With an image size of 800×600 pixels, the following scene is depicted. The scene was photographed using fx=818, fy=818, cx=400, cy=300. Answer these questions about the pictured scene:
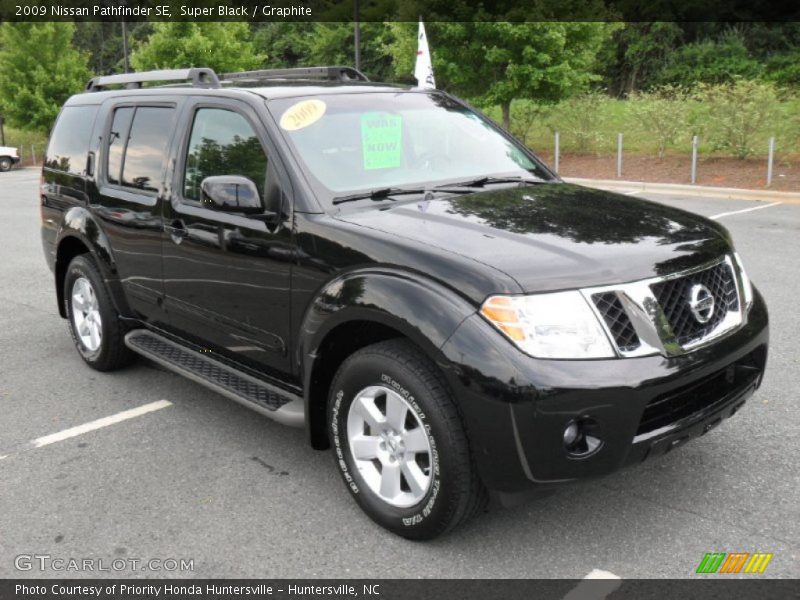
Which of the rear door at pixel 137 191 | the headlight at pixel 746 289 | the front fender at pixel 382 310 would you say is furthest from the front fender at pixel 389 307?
the rear door at pixel 137 191

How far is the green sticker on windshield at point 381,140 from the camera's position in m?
4.01

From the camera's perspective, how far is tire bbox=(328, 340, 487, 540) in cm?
299

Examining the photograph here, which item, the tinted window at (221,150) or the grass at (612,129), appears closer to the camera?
the tinted window at (221,150)

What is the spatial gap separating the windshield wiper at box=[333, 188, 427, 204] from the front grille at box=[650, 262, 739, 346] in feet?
4.28

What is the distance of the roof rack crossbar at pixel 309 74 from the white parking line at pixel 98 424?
6.73 ft

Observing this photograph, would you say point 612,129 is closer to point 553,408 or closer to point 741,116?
point 741,116

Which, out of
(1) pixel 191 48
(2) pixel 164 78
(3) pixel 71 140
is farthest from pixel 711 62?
(2) pixel 164 78

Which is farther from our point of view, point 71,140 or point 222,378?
point 71,140

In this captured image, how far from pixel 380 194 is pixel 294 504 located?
1.46 meters

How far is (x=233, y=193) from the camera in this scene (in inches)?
145

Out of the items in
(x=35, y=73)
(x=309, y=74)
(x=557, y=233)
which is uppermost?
(x=35, y=73)

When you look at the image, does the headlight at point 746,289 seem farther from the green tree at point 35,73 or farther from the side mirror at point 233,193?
the green tree at point 35,73

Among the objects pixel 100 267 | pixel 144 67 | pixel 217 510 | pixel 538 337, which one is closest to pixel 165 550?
pixel 217 510
